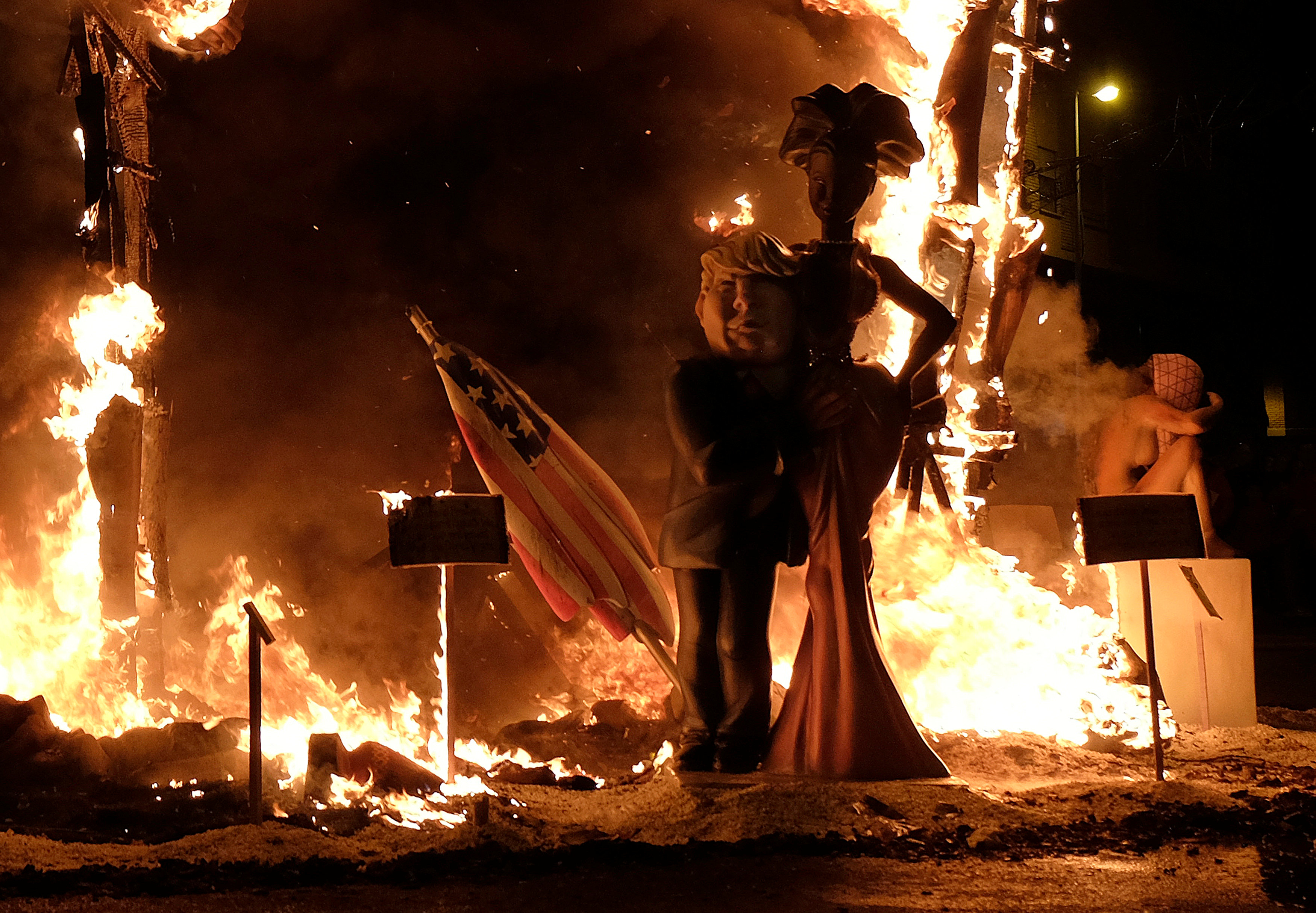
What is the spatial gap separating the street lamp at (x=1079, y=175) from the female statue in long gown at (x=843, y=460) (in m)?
14.5

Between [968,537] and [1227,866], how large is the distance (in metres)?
3.67

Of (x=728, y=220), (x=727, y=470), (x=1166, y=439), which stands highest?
(x=728, y=220)

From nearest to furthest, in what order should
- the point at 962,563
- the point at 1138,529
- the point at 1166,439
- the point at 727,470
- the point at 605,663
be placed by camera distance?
1. the point at 727,470
2. the point at 1138,529
3. the point at 605,663
4. the point at 962,563
5. the point at 1166,439

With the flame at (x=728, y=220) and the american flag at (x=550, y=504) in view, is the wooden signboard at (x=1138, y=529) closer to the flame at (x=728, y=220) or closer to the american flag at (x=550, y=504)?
the american flag at (x=550, y=504)

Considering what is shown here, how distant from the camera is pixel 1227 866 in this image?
15.1ft

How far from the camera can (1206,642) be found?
25.0 feet

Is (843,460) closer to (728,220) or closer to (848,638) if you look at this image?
(848,638)

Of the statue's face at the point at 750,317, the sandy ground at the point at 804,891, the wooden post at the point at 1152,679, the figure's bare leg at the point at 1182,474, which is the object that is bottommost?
the sandy ground at the point at 804,891

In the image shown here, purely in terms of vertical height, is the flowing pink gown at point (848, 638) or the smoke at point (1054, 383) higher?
the smoke at point (1054, 383)

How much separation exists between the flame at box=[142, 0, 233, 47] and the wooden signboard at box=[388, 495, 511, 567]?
11.6 feet

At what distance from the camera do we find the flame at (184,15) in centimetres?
709

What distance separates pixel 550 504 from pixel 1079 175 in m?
17.7

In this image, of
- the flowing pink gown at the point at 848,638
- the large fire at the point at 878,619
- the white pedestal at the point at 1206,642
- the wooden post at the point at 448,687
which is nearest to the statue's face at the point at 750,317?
the flowing pink gown at the point at 848,638

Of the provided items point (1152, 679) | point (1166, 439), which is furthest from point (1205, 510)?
point (1152, 679)
